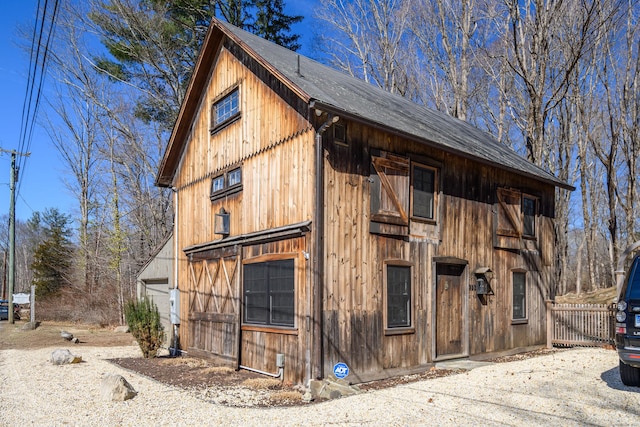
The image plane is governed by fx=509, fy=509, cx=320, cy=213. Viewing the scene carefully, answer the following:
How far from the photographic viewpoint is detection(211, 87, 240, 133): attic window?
11650mm

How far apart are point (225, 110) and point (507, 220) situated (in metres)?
7.55

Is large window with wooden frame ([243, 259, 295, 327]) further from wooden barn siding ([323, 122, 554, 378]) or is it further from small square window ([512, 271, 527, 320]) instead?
small square window ([512, 271, 527, 320])

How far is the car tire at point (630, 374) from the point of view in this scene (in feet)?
25.8

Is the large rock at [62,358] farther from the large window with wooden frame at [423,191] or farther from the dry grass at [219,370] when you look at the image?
the large window with wooden frame at [423,191]

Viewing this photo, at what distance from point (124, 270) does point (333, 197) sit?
22.2m

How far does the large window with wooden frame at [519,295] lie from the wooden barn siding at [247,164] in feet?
22.3

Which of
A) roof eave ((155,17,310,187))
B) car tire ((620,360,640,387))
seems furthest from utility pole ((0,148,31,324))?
car tire ((620,360,640,387))

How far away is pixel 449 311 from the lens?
435 inches

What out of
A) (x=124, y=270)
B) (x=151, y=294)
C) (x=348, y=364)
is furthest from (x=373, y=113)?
(x=124, y=270)

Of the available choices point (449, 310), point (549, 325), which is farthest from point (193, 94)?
point (549, 325)

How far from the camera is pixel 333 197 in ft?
29.2

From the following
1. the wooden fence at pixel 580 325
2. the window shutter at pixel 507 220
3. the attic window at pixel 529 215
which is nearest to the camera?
the window shutter at pixel 507 220

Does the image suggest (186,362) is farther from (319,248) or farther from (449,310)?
(449,310)

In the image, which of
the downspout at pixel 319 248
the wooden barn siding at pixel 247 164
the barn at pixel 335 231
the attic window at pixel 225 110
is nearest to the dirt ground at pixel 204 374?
the barn at pixel 335 231
